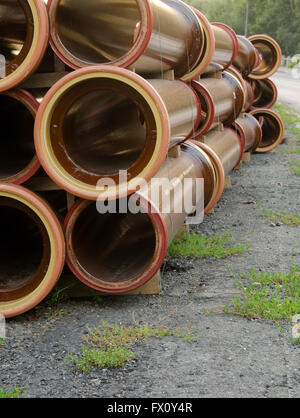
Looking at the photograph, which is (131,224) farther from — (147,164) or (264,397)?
(264,397)

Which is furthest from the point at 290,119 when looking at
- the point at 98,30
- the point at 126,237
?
the point at 98,30

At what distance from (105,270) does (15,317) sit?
25.4 inches

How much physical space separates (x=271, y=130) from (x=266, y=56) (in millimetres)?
1510

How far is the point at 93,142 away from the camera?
3.92 meters

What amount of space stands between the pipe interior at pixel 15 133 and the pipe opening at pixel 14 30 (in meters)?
0.33

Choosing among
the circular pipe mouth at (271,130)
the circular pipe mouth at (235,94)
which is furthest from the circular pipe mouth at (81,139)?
the circular pipe mouth at (271,130)

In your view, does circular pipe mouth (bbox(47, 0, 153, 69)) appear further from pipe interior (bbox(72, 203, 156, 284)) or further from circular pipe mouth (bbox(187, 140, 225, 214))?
circular pipe mouth (bbox(187, 140, 225, 214))

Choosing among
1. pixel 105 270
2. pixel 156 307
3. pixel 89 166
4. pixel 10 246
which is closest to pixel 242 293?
pixel 156 307

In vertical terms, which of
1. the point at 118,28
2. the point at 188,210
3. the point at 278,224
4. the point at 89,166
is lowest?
the point at 278,224

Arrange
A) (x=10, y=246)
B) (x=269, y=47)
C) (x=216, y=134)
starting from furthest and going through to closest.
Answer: (x=269, y=47) → (x=216, y=134) → (x=10, y=246)

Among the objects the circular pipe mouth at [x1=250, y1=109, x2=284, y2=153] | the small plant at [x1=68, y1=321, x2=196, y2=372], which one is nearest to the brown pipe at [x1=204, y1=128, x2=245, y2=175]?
the circular pipe mouth at [x1=250, y1=109, x2=284, y2=153]

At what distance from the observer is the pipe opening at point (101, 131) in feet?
11.3

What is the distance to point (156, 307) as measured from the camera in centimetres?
379

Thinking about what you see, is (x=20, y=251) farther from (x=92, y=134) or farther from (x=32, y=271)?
(x=92, y=134)
